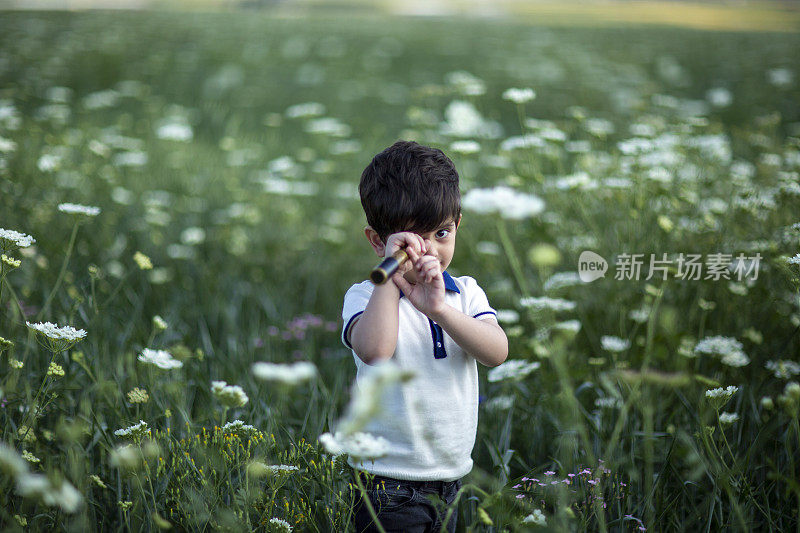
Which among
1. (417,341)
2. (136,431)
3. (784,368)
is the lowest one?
(784,368)

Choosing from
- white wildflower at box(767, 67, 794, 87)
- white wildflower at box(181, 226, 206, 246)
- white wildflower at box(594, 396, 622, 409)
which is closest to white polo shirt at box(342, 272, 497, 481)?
white wildflower at box(594, 396, 622, 409)

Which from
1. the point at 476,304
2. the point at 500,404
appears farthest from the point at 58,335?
the point at 500,404

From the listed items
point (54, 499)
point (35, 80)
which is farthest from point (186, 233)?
point (35, 80)

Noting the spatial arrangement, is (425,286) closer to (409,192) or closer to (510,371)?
(409,192)

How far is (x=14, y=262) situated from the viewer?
59.1 inches

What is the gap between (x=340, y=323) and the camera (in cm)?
272

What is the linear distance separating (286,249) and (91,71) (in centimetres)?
578

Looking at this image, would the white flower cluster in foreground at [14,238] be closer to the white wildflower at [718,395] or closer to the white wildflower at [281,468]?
the white wildflower at [281,468]

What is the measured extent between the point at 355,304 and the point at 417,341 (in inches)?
5.9

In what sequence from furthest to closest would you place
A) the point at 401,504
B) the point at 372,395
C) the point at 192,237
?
the point at 192,237, the point at 401,504, the point at 372,395

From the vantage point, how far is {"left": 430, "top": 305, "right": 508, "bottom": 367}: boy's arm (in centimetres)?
124

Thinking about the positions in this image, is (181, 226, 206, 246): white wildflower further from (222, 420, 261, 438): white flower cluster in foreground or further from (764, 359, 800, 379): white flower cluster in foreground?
(764, 359, 800, 379): white flower cluster in foreground

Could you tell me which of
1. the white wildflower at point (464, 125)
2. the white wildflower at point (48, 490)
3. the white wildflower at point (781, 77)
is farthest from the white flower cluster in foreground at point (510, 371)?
the white wildflower at point (781, 77)

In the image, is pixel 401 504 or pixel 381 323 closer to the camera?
pixel 381 323
